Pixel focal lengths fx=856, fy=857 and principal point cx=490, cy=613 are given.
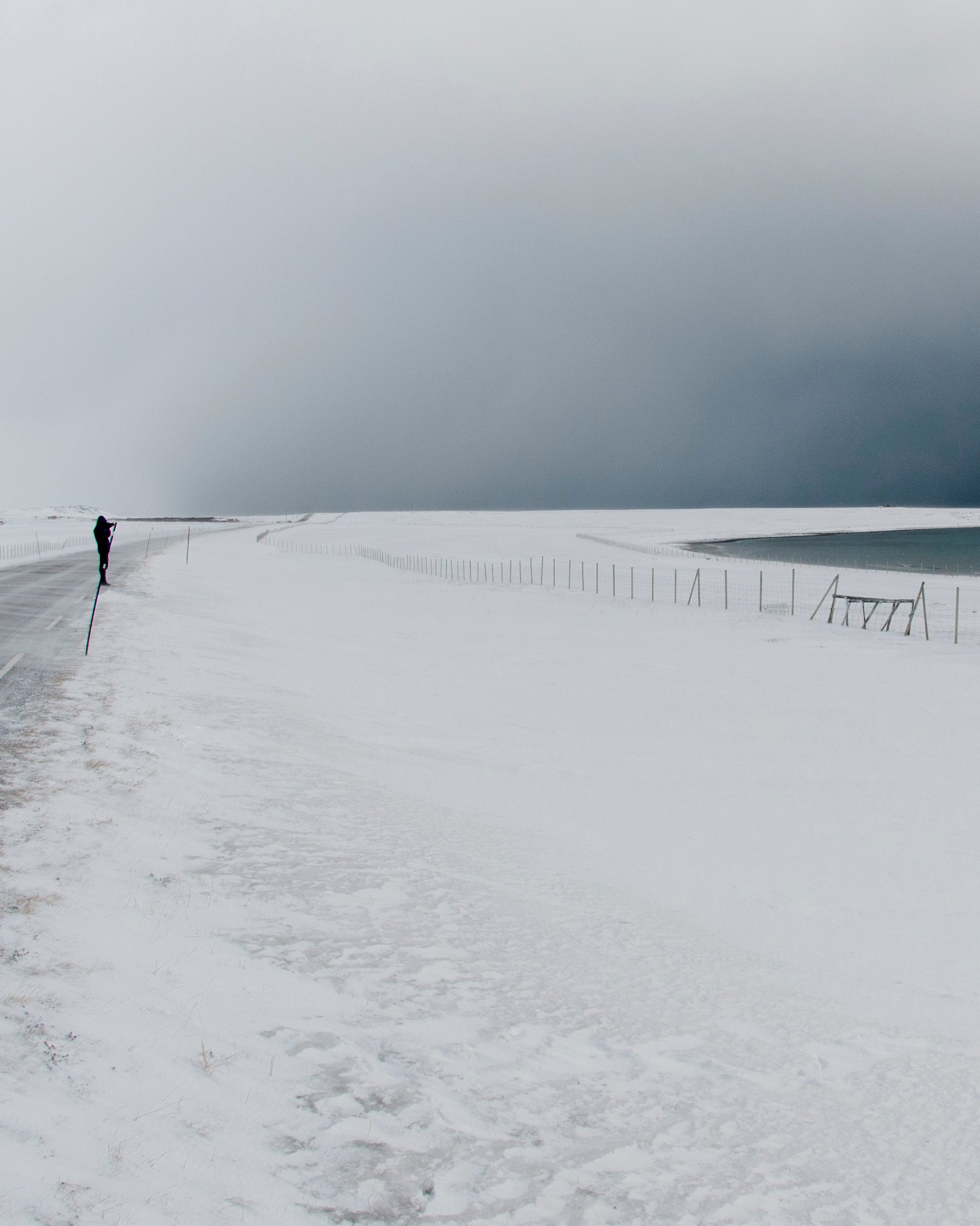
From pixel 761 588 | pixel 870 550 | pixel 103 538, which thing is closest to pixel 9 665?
pixel 103 538

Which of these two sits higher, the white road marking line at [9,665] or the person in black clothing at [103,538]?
the person in black clothing at [103,538]

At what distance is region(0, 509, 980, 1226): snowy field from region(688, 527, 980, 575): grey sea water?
56581 mm

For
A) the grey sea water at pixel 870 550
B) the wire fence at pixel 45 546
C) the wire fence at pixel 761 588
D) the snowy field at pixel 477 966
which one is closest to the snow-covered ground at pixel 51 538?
the wire fence at pixel 45 546

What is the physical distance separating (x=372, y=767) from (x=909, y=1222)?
7.35m

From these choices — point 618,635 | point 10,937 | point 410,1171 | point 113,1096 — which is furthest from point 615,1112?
point 618,635

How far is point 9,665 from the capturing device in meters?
13.9

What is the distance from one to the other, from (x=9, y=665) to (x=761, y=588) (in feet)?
86.0

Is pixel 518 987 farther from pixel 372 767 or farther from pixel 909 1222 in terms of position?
pixel 372 767

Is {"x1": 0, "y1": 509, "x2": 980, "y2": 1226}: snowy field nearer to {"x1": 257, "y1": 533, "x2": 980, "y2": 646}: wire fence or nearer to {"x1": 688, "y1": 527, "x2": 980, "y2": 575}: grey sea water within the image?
{"x1": 257, "y1": 533, "x2": 980, "y2": 646}: wire fence

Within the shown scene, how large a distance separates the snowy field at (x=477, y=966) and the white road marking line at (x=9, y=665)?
1.14 meters

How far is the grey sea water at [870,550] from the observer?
69562 mm

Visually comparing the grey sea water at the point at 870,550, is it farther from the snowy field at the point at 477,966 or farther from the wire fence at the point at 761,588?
the snowy field at the point at 477,966

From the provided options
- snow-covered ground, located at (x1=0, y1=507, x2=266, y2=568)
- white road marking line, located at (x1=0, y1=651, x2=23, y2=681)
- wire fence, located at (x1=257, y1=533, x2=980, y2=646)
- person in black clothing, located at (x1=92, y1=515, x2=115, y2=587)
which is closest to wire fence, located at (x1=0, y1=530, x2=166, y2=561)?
snow-covered ground, located at (x1=0, y1=507, x2=266, y2=568)

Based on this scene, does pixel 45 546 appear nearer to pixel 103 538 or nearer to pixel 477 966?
pixel 103 538
